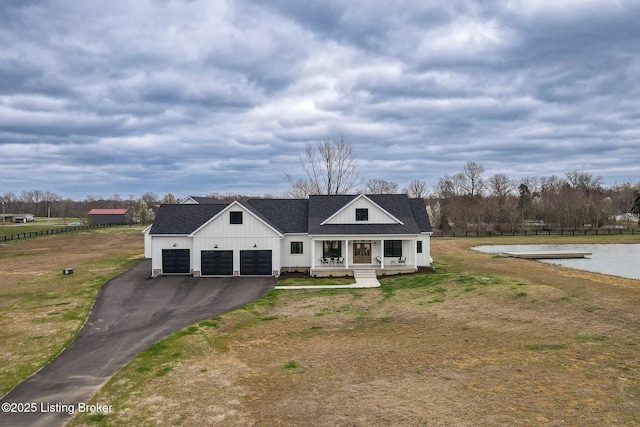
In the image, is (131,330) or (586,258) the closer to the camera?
(131,330)

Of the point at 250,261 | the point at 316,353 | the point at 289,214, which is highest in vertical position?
the point at 289,214

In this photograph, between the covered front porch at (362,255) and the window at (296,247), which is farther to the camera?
the window at (296,247)

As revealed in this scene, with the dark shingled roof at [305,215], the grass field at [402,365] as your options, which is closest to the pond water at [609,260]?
the grass field at [402,365]

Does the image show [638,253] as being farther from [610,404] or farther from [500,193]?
[500,193]

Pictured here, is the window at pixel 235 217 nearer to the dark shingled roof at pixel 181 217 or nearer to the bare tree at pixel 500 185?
the dark shingled roof at pixel 181 217

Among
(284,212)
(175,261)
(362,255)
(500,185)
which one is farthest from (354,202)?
(500,185)

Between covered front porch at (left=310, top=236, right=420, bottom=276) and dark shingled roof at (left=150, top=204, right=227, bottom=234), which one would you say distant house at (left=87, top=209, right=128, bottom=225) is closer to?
dark shingled roof at (left=150, top=204, right=227, bottom=234)

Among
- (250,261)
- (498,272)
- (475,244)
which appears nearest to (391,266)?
(498,272)
